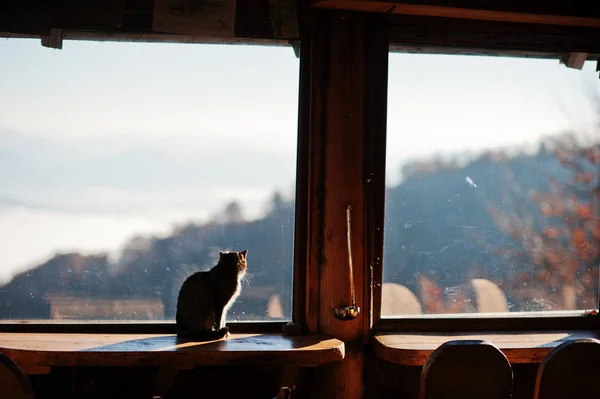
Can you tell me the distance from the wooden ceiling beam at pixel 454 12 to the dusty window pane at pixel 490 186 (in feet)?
0.78

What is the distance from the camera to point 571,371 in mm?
2600

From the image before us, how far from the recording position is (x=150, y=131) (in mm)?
3426

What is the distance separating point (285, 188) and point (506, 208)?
121 cm

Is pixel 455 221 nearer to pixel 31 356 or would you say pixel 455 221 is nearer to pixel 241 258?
pixel 241 258

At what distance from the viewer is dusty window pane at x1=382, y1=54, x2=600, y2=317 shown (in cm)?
359

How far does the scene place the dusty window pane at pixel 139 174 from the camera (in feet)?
11.0

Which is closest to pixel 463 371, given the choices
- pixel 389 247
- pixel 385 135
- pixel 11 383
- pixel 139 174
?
pixel 389 247

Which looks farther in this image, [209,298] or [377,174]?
[377,174]

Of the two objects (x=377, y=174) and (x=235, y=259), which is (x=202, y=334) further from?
(x=377, y=174)

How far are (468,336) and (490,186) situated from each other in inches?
32.0

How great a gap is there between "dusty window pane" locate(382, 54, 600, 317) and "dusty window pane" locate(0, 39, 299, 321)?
23.6 inches

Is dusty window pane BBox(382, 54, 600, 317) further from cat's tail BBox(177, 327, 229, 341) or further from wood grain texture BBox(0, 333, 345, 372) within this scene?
cat's tail BBox(177, 327, 229, 341)

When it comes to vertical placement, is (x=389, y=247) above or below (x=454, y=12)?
below

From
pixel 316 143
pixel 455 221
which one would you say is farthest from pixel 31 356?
pixel 455 221
